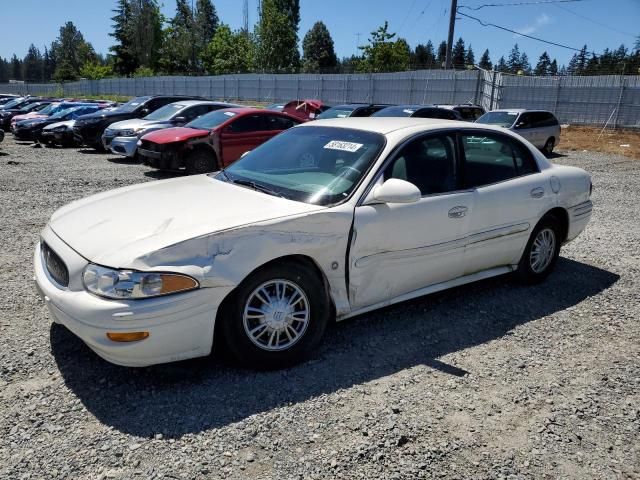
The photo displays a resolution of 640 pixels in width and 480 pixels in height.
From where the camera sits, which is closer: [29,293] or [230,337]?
[230,337]

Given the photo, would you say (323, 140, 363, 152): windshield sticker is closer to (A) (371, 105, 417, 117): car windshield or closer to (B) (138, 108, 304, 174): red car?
(B) (138, 108, 304, 174): red car

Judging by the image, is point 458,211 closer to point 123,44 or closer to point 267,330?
point 267,330

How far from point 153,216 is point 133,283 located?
2.08ft

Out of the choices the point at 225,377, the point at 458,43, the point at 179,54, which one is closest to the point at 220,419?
the point at 225,377

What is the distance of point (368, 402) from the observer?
122 inches

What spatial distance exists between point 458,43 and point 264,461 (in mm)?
123242

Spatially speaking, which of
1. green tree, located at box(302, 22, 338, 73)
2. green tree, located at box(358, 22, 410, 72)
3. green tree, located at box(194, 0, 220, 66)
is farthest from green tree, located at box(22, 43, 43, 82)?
green tree, located at box(358, 22, 410, 72)

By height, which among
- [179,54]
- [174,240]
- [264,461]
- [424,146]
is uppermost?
[179,54]

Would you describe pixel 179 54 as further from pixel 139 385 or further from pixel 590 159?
pixel 139 385

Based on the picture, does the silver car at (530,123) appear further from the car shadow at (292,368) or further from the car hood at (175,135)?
the car shadow at (292,368)

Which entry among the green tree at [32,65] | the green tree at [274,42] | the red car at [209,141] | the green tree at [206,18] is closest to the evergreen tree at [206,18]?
the green tree at [206,18]

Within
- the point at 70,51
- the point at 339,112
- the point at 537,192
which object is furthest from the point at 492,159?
the point at 70,51

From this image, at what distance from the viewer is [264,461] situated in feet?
8.56

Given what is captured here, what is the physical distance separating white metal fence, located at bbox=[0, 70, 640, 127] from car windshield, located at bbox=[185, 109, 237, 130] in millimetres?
18434
